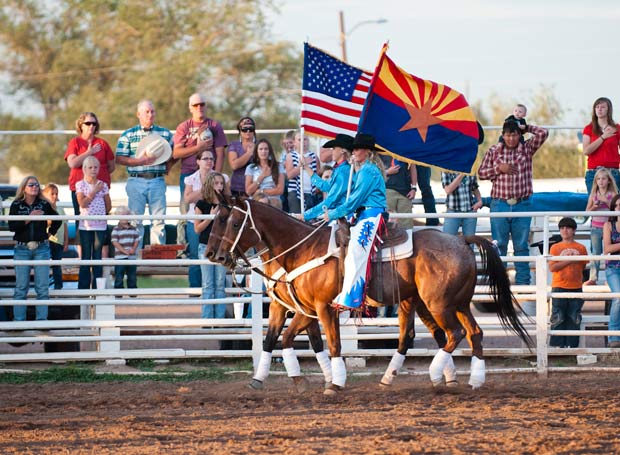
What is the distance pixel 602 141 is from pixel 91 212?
Answer: 631cm

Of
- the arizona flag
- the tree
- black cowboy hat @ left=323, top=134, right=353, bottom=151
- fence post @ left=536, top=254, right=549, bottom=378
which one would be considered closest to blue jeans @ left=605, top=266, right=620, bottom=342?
fence post @ left=536, top=254, right=549, bottom=378

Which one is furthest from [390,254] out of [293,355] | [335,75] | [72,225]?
[72,225]

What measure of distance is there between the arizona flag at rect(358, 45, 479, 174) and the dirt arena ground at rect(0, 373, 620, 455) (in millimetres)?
2529

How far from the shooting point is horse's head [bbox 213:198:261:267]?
10469 mm

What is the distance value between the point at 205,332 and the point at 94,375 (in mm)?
1397

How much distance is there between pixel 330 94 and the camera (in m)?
11.7

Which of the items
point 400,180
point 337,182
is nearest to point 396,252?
point 337,182

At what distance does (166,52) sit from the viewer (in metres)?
43.5

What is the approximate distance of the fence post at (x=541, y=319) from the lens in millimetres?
12070

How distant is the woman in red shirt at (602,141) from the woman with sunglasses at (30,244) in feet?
21.7

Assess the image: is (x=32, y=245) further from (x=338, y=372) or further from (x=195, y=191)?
(x=338, y=372)

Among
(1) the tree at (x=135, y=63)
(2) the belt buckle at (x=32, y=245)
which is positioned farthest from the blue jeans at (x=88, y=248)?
(1) the tree at (x=135, y=63)

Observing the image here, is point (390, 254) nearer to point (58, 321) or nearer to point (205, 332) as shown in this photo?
point (205, 332)

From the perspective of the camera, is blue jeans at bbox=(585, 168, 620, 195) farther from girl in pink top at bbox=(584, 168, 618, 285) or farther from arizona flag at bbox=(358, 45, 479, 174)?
arizona flag at bbox=(358, 45, 479, 174)
